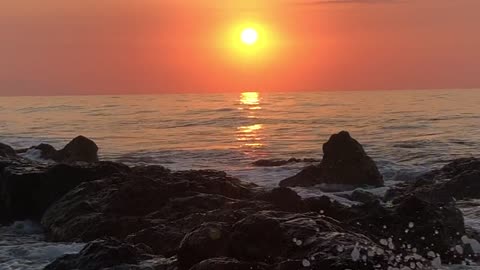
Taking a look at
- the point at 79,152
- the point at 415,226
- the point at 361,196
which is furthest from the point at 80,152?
the point at 415,226

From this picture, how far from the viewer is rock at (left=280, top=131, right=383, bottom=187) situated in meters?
20.6

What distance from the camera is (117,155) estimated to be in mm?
33719

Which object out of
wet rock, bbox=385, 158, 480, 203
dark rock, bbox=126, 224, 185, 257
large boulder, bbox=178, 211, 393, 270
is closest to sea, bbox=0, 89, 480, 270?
wet rock, bbox=385, 158, 480, 203

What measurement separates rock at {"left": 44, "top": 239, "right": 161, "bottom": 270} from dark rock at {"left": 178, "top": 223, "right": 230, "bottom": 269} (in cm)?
91

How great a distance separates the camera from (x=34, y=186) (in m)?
14.7

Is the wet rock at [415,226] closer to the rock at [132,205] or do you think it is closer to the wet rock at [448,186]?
the rock at [132,205]

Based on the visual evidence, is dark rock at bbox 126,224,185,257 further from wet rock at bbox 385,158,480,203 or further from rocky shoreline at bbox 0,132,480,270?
wet rock at bbox 385,158,480,203

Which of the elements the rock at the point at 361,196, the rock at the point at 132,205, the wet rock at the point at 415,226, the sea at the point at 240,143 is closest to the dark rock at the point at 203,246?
the rock at the point at 132,205

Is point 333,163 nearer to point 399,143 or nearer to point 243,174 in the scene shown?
point 243,174

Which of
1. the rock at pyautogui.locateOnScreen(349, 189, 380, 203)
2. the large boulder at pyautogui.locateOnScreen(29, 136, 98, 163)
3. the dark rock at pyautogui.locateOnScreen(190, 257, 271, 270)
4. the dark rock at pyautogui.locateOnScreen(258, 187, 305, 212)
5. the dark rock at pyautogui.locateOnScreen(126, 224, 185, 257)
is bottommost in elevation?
the rock at pyautogui.locateOnScreen(349, 189, 380, 203)

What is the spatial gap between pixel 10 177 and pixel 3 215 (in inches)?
36.7

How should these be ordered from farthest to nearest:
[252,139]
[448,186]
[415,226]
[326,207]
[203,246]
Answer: [252,139] < [448,186] < [326,207] < [415,226] < [203,246]

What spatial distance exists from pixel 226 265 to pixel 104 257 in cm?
226

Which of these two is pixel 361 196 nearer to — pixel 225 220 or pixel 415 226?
pixel 415 226
